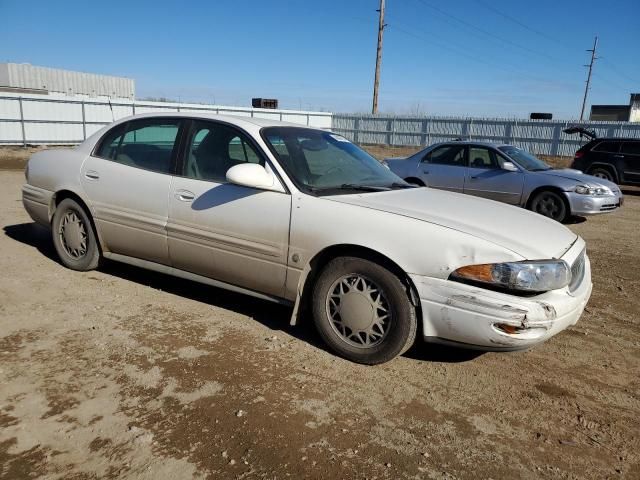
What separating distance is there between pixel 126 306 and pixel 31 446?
6.24 ft

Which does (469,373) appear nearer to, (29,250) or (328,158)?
(328,158)

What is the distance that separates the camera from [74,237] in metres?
5.04

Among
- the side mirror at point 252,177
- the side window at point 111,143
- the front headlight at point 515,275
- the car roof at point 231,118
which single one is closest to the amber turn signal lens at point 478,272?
the front headlight at point 515,275

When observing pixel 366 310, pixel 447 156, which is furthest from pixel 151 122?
pixel 447 156

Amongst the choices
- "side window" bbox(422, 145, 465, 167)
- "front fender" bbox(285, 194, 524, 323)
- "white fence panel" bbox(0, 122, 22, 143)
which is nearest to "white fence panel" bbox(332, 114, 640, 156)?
"side window" bbox(422, 145, 465, 167)

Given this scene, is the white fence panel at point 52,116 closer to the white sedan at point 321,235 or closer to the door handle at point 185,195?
the white sedan at point 321,235

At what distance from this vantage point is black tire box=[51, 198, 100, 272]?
4918mm

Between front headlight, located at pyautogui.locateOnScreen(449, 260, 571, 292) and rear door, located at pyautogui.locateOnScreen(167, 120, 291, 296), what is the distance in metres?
1.27

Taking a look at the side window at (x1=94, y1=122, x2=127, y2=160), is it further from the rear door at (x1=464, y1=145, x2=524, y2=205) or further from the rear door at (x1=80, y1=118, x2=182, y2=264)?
the rear door at (x1=464, y1=145, x2=524, y2=205)

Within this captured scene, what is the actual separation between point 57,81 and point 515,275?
42102 millimetres

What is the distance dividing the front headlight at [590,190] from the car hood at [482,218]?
5.79 meters

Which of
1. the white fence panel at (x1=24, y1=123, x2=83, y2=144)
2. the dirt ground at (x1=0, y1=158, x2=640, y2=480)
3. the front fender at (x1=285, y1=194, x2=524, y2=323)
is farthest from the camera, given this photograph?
the white fence panel at (x1=24, y1=123, x2=83, y2=144)

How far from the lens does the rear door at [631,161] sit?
13727 mm

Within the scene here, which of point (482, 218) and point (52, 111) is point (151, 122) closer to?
point (482, 218)
